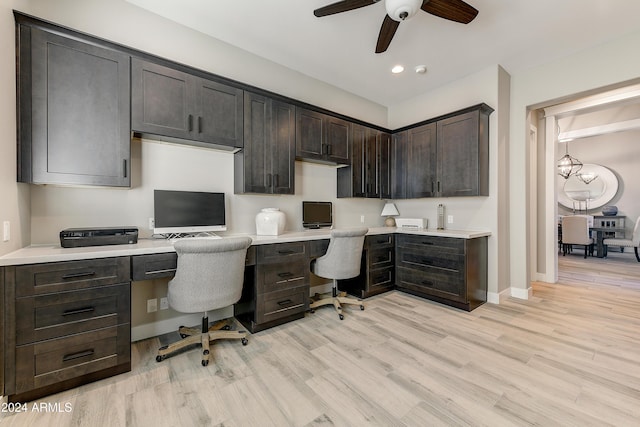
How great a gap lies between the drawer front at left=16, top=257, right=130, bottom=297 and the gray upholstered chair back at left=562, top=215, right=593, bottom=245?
839cm

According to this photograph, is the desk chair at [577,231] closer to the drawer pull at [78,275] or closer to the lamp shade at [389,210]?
the lamp shade at [389,210]

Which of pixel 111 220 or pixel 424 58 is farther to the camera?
pixel 424 58

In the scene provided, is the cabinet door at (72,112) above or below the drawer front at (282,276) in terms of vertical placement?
above

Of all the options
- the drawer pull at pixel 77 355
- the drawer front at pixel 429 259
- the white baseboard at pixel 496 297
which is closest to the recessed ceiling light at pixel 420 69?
the drawer front at pixel 429 259

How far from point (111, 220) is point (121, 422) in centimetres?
153

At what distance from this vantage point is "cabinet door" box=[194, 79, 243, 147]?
2465 millimetres

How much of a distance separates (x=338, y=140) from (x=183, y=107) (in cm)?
188

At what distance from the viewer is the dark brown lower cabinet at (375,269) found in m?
3.45

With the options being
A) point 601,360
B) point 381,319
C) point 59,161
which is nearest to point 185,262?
point 59,161

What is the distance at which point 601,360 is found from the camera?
2057 millimetres

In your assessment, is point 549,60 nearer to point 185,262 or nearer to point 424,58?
point 424,58

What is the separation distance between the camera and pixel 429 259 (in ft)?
11.0

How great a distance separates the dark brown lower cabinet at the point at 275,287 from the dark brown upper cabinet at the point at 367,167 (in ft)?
4.54

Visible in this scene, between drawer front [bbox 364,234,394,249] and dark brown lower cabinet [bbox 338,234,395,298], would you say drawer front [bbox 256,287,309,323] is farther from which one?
drawer front [bbox 364,234,394,249]
